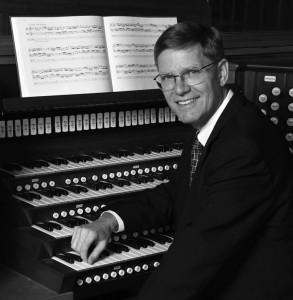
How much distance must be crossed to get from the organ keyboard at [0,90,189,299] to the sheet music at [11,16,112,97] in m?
0.10

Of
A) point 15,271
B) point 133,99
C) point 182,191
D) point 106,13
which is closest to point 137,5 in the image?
point 106,13

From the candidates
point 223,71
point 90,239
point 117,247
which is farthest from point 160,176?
point 223,71

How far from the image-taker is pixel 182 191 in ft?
9.77

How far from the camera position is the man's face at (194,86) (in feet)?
8.71

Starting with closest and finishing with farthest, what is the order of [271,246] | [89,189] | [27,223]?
1. [271,246]
2. [27,223]
3. [89,189]

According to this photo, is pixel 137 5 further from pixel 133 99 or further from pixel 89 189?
pixel 89 189

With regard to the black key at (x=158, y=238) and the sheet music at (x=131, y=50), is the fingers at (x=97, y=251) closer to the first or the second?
the black key at (x=158, y=238)

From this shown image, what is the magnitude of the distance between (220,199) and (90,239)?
61 cm

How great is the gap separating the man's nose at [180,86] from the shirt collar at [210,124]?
0.15 m

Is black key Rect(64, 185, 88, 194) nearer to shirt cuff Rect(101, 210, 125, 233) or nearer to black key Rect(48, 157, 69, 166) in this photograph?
black key Rect(48, 157, 69, 166)

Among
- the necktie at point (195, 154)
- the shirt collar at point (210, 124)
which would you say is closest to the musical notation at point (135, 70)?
the necktie at point (195, 154)

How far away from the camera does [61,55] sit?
10.9ft

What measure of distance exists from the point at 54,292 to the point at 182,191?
673 millimetres

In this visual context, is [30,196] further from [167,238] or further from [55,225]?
[167,238]
